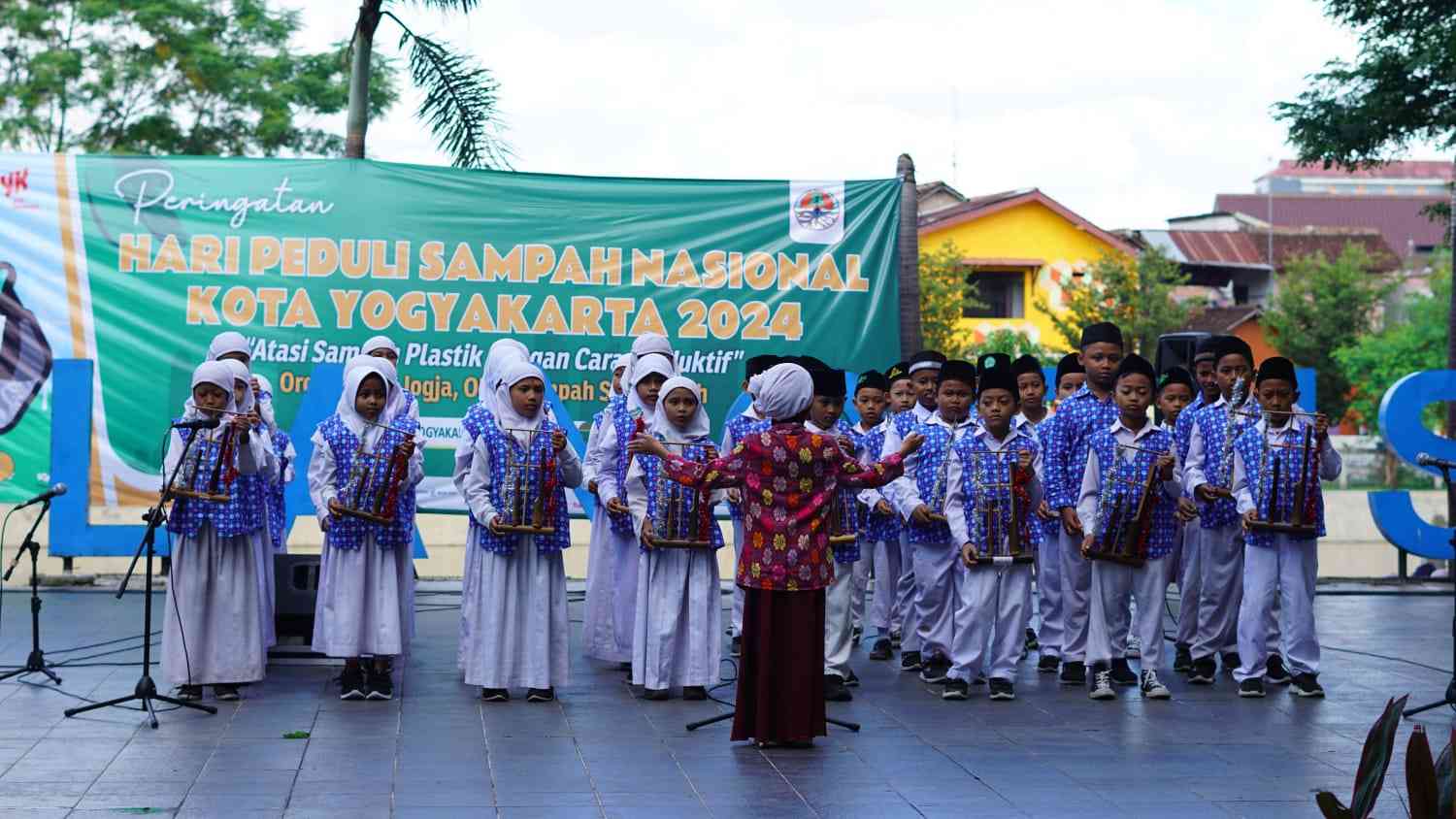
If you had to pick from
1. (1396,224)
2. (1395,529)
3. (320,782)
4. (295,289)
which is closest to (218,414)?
(320,782)

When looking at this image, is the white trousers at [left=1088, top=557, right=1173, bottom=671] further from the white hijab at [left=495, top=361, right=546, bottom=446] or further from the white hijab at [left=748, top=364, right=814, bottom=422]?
the white hijab at [left=495, top=361, right=546, bottom=446]

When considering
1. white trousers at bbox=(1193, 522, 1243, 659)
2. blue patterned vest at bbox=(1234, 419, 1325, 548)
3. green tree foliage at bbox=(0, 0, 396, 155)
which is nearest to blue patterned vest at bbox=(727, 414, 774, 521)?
blue patterned vest at bbox=(1234, 419, 1325, 548)

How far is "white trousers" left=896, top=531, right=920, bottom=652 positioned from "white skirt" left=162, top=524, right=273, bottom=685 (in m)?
3.55

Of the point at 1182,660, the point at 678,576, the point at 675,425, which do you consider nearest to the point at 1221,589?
the point at 1182,660

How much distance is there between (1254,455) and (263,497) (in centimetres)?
508

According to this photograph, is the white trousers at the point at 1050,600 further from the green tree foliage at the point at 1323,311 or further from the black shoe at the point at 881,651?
the green tree foliage at the point at 1323,311

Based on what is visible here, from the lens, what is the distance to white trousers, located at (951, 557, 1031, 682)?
8.93m

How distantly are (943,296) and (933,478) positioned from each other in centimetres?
2694

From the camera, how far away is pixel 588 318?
42.1 ft

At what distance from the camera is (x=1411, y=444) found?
1280cm

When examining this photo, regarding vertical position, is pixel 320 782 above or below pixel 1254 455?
below

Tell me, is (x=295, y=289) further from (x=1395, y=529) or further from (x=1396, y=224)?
(x=1396, y=224)

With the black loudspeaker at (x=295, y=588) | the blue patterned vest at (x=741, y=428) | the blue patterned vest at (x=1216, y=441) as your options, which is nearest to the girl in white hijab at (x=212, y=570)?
the black loudspeaker at (x=295, y=588)

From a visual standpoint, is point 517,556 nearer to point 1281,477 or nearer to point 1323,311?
point 1281,477
